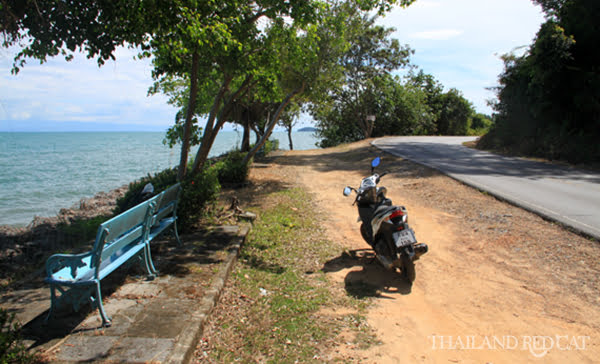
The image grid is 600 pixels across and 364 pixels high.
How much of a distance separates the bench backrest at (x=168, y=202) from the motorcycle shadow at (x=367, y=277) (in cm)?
242

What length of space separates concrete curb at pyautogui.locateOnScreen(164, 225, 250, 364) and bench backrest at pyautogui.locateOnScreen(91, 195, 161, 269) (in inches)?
39.3

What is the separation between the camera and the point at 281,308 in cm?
425

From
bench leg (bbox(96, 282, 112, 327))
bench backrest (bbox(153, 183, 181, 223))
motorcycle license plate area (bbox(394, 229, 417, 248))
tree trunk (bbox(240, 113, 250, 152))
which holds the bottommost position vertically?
bench leg (bbox(96, 282, 112, 327))

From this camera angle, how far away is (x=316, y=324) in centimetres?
390

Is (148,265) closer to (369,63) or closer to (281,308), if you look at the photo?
(281,308)

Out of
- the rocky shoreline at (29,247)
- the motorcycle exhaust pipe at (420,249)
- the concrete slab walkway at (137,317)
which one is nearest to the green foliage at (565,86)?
the motorcycle exhaust pipe at (420,249)

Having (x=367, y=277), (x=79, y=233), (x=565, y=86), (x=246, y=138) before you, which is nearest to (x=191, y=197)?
(x=79, y=233)

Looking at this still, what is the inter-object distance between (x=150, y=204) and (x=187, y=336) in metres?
1.83

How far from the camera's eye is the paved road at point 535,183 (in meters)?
7.48

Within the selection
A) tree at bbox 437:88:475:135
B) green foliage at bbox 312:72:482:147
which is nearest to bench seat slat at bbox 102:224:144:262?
green foliage at bbox 312:72:482:147

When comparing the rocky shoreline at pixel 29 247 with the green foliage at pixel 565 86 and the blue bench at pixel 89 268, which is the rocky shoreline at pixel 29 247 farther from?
the green foliage at pixel 565 86

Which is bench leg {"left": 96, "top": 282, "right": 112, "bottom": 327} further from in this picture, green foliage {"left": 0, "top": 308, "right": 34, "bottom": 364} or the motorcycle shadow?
the motorcycle shadow

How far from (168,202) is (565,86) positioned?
703 inches

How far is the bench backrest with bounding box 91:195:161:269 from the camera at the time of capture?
3.43 m
